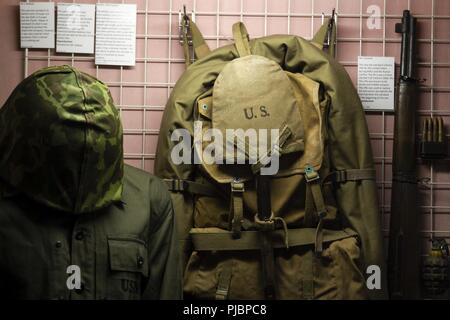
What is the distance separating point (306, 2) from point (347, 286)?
808 mm

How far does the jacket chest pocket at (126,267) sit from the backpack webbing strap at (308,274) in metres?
0.50

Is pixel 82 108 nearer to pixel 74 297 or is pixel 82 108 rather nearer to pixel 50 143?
pixel 50 143

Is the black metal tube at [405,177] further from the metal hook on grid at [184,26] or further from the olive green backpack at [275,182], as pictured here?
the metal hook on grid at [184,26]

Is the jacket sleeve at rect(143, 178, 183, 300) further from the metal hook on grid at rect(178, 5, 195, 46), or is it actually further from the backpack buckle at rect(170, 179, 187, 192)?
the metal hook on grid at rect(178, 5, 195, 46)

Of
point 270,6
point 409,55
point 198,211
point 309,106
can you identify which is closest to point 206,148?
point 198,211

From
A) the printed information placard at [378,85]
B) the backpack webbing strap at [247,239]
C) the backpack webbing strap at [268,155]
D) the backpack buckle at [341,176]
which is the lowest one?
the backpack webbing strap at [247,239]

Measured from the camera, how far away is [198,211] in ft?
5.80

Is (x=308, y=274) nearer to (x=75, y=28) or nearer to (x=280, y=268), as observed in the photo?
(x=280, y=268)

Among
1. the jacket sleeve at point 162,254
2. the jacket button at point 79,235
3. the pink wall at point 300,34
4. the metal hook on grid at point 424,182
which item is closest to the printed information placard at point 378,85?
the pink wall at point 300,34

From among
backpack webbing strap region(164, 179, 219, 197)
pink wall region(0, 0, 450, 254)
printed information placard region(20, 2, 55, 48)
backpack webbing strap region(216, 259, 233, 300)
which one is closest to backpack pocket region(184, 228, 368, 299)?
backpack webbing strap region(216, 259, 233, 300)

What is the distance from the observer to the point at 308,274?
1700 mm

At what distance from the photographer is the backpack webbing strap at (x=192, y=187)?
1.76 meters

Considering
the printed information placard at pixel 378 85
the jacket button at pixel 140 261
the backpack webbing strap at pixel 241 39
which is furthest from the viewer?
the printed information placard at pixel 378 85

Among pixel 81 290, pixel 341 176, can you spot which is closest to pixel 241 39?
pixel 341 176
